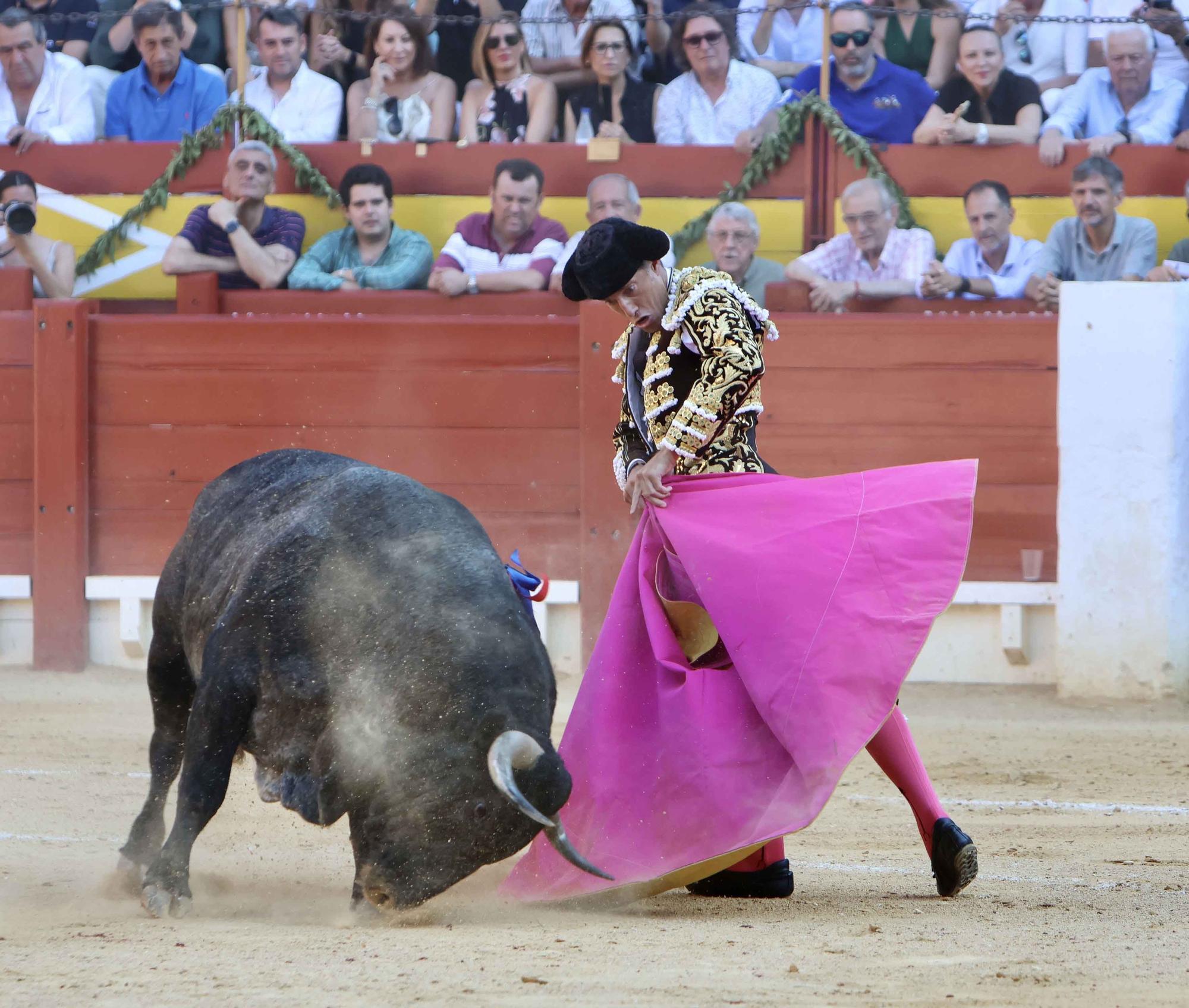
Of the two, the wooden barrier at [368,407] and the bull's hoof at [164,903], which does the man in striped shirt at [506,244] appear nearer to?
the wooden barrier at [368,407]

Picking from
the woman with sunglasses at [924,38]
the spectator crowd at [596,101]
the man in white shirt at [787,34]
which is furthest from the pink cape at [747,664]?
the man in white shirt at [787,34]

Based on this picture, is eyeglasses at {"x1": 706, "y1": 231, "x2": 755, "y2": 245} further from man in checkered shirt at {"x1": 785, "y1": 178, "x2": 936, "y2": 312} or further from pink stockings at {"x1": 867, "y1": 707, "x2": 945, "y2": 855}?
pink stockings at {"x1": 867, "y1": 707, "x2": 945, "y2": 855}

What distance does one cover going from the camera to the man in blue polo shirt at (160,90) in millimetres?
6645

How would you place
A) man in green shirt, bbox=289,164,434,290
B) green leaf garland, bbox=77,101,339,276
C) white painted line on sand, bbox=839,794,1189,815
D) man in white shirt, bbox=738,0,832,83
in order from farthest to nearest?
man in white shirt, bbox=738,0,832,83 → green leaf garland, bbox=77,101,339,276 → man in green shirt, bbox=289,164,434,290 → white painted line on sand, bbox=839,794,1189,815

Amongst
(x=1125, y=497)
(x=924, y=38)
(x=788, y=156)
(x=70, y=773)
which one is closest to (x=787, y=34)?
(x=924, y=38)

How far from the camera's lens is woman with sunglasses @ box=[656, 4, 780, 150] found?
6.36m

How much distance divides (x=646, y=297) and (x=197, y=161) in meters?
4.26

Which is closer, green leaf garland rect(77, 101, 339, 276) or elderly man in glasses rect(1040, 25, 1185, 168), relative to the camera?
elderly man in glasses rect(1040, 25, 1185, 168)

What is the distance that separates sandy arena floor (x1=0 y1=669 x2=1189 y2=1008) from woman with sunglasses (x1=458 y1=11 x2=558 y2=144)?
3.15 m

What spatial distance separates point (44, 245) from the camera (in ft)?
20.8

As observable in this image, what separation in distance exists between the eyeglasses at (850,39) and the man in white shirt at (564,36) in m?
0.79

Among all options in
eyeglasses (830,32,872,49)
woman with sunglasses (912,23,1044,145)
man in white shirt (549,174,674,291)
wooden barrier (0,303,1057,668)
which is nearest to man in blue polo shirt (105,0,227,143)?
wooden barrier (0,303,1057,668)

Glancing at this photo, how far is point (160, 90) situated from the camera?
6832mm

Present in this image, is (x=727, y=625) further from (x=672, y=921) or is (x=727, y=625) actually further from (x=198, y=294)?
(x=198, y=294)
